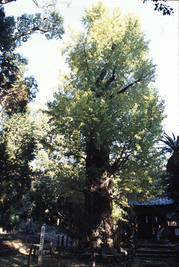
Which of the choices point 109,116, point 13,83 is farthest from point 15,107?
point 109,116

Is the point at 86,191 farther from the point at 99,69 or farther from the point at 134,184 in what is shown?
the point at 99,69

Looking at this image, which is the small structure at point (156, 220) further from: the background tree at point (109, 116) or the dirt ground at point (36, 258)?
the background tree at point (109, 116)

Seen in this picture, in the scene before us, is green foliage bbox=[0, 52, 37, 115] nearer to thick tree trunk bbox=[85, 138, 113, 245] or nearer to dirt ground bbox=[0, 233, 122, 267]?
thick tree trunk bbox=[85, 138, 113, 245]

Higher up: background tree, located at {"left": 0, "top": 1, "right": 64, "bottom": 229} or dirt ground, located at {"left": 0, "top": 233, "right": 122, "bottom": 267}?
background tree, located at {"left": 0, "top": 1, "right": 64, "bottom": 229}

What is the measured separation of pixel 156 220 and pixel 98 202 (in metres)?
13.0

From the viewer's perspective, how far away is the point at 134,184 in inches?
461

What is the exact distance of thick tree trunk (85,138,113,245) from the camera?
1081 cm

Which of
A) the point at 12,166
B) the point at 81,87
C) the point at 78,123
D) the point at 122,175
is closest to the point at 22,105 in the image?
the point at 12,166

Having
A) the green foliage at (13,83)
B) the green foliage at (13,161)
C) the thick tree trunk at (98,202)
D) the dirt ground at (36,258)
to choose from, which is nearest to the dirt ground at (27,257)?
the dirt ground at (36,258)

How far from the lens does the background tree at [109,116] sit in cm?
1013

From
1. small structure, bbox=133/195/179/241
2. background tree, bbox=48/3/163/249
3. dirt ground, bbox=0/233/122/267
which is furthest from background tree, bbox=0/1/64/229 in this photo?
small structure, bbox=133/195/179/241

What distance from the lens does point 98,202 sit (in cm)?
1153

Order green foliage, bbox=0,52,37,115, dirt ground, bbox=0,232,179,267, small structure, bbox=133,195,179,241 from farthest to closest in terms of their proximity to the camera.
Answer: small structure, bbox=133,195,179,241 → green foliage, bbox=0,52,37,115 → dirt ground, bbox=0,232,179,267

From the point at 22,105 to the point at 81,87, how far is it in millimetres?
8752
